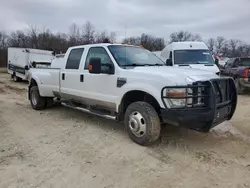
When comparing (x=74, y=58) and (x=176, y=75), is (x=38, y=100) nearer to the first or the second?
(x=74, y=58)

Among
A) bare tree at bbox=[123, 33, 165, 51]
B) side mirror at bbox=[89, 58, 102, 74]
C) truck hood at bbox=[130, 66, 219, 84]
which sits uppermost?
bare tree at bbox=[123, 33, 165, 51]

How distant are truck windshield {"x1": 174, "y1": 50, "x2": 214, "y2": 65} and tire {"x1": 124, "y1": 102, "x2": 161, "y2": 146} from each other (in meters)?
6.53

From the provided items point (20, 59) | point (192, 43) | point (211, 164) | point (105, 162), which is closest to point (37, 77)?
point (105, 162)

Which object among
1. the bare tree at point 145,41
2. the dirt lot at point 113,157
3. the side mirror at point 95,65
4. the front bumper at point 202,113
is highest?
the bare tree at point 145,41

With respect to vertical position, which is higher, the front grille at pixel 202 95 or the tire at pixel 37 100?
the front grille at pixel 202 95

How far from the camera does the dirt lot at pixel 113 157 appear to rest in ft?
10.6

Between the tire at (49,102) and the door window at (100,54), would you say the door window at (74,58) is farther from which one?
the tire at (49,102)

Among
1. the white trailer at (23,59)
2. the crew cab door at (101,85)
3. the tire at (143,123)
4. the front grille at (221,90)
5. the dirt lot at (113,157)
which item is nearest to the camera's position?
the dirt lot at (113,157)

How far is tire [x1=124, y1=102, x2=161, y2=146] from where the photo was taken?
4160 millimetres

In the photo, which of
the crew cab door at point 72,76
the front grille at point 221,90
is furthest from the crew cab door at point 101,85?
the front grille at point 221,90

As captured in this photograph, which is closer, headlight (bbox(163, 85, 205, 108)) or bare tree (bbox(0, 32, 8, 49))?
headlight (bbox(163, 85, 205, 108))

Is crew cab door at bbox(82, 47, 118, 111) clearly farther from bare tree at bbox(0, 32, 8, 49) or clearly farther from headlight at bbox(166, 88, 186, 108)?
bare tree at bbox(0, 32, 8, 49)

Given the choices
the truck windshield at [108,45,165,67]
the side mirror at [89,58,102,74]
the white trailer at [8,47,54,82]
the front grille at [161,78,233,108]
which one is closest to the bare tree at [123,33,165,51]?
the truck windshield at [108,45,165,67]

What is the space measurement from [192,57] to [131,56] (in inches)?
242
